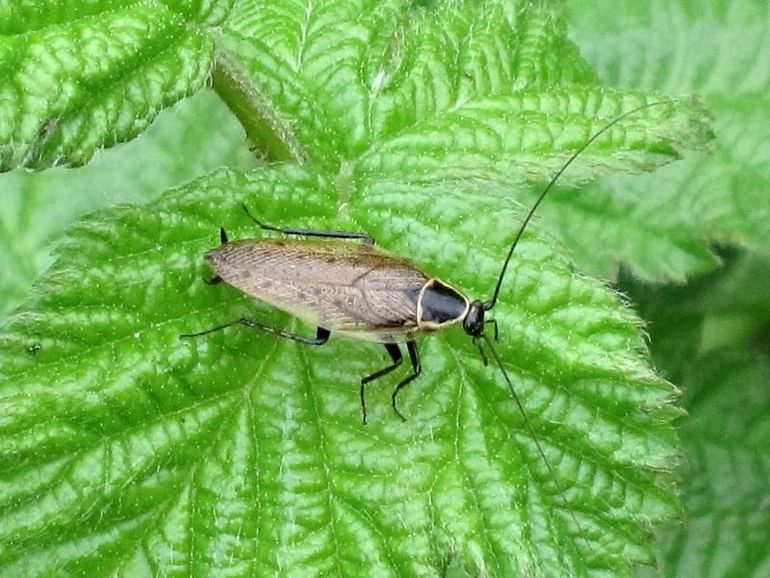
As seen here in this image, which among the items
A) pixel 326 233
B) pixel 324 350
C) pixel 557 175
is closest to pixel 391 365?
pixel 324 350

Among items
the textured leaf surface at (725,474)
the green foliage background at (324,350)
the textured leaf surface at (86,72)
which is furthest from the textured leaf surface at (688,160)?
the textured leaf surface at (86,72)

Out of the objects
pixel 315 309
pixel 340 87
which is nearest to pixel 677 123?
pixel 340 87

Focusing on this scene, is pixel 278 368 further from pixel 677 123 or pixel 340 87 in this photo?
pixel 677 123

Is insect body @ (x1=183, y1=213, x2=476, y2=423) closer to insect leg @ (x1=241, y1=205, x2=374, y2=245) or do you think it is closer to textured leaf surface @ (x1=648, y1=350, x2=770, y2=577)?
insect leg @ (x1=241, y1=205, x2=374, y2=245)

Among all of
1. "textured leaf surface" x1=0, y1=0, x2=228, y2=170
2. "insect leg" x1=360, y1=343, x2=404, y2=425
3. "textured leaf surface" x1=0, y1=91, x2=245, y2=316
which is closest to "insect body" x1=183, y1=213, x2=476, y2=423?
"insect leg" x1=360, y1=343, x2=404, y2=425

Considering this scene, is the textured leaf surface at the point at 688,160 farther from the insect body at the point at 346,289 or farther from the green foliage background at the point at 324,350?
the insect body at the point at 346,289

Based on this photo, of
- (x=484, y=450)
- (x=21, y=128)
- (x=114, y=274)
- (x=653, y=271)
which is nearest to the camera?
(x=21, y=128)

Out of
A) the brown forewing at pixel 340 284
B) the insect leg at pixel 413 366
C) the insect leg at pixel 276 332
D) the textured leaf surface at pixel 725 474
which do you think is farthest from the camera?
the textured leaf surface at pixel 725 474

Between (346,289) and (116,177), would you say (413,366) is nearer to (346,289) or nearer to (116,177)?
(346,289)
